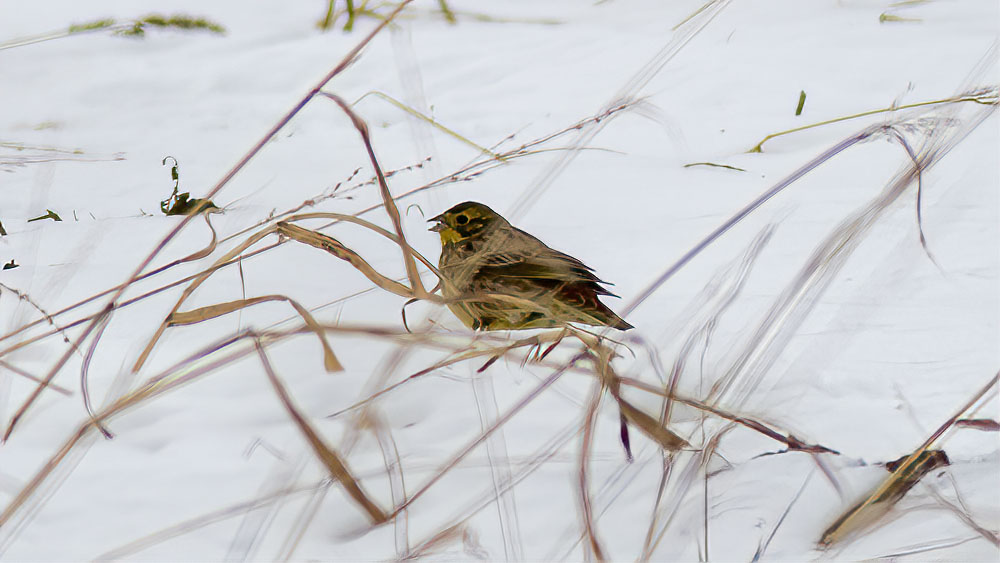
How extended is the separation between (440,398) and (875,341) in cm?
78

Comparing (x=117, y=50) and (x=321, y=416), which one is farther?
(x=117, y=50)

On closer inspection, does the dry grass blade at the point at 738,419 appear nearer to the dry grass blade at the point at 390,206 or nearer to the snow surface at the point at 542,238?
the snow surface at the point at 542,238

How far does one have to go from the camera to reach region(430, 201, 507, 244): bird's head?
5.20 ft

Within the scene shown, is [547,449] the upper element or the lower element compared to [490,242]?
lower

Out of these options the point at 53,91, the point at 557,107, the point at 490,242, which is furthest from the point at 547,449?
the point at 53,91

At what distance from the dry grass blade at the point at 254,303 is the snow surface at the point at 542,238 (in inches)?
2.2

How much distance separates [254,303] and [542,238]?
0.98m

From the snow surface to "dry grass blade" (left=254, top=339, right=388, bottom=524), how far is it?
3 centimetres

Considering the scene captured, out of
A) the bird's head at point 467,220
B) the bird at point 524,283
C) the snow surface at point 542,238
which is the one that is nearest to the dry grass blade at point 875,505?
the snow surface at point 542,238

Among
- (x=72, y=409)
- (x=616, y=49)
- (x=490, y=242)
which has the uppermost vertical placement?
(x=616, y=49)

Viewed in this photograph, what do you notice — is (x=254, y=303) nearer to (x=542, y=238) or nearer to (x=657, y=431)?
(x=657, y=431)

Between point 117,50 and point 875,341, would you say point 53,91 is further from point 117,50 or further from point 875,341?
point 875,341

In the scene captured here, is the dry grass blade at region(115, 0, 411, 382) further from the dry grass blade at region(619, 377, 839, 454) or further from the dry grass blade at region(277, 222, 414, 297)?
the dry grass blade at region(619, 377, 839, 454)

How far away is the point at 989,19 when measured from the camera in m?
2.74
